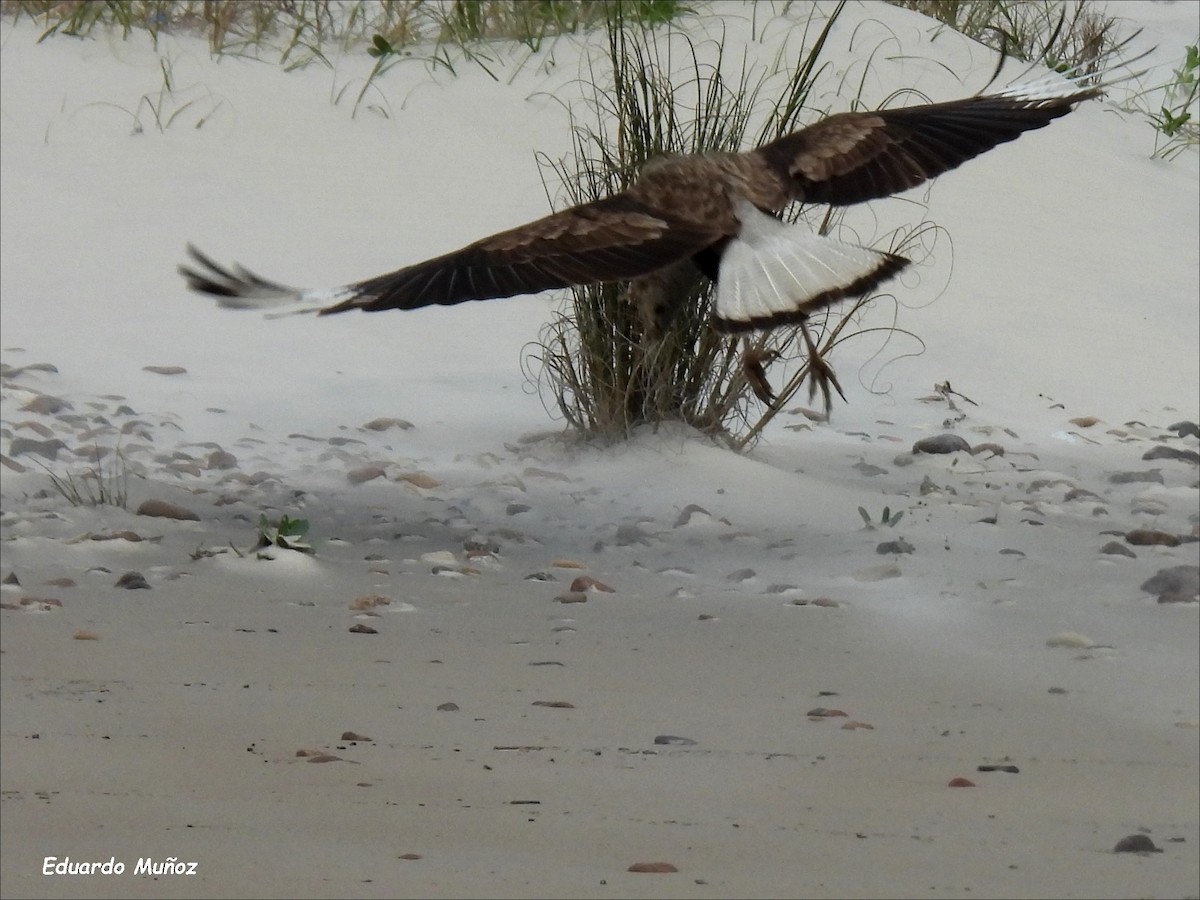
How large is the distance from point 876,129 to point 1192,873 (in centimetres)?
236

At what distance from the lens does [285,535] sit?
139 inches

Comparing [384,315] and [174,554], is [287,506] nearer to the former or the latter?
[174,554]

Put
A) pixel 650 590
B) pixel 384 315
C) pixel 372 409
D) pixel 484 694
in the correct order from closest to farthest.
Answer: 1. pixel 484 694
2. pixel 650 590
3. pixel 372 409
4. pixel 384 315

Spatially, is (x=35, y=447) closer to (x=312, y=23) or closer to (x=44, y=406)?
(x=44, y=406)

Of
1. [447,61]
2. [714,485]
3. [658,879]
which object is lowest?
[658,879]

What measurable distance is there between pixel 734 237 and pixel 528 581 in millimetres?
903

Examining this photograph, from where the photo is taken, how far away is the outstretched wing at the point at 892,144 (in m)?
3.86

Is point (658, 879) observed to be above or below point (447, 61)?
below

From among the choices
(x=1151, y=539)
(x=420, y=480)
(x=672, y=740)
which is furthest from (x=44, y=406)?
(x=1151, y=539)

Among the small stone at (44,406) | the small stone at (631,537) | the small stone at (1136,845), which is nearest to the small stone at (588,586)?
the small stone at (631,537)

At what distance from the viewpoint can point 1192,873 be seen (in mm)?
2078

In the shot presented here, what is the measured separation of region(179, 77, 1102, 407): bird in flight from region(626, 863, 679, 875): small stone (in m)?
1.35

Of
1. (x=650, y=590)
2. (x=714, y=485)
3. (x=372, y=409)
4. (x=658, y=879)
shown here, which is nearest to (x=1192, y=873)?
(x=658, y=879)

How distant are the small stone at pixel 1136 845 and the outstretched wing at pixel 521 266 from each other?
1.56 meters
